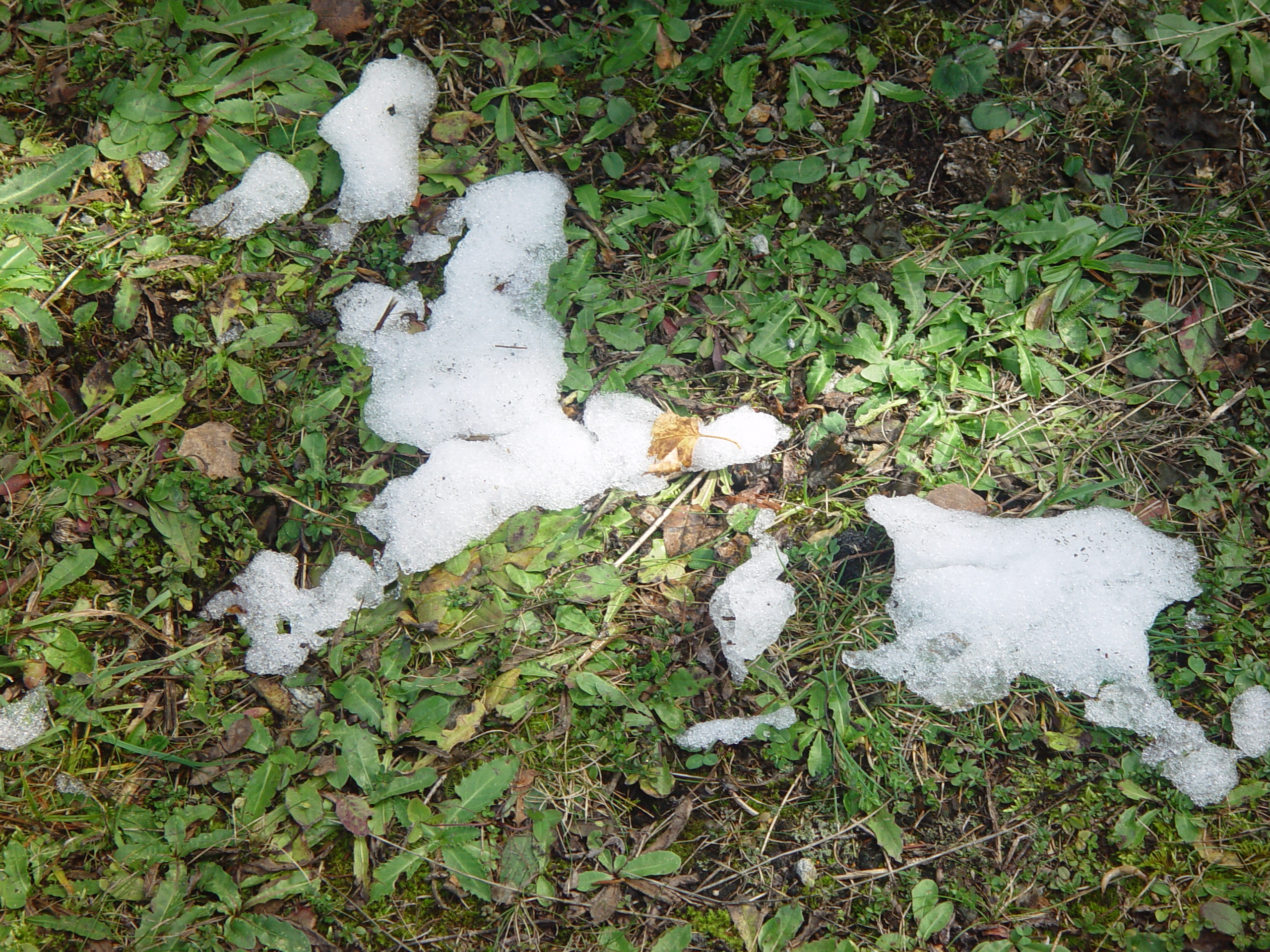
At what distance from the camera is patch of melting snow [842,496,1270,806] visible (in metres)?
2.11

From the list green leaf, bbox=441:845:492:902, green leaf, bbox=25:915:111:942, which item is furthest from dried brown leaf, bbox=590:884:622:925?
green leaf, bbox=25:915:111:942

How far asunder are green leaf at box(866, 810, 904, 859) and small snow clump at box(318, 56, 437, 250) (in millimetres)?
2210

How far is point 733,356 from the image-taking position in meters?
2.23

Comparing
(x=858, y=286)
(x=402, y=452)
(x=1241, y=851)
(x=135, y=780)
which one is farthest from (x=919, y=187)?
(x=135, y=780)

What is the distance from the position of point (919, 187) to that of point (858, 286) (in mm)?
363

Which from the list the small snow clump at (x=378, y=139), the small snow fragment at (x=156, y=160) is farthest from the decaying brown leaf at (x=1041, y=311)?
the small snow fragment at (x=156, y=160)

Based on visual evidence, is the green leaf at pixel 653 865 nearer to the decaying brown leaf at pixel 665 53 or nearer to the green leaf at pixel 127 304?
the green leaf at pixel 127 304

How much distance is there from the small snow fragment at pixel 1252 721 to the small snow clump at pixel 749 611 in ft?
4.12

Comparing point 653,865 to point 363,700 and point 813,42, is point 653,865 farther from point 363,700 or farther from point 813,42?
point 813,42

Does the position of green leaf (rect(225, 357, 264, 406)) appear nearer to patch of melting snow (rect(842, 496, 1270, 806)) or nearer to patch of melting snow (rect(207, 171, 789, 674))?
patch of melting snow (rect(207, 171, 789, 674))

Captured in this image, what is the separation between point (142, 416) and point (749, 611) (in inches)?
71.4

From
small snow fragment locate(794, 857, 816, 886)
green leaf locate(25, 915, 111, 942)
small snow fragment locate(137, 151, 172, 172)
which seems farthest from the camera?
small snow fragment locate(137, 151, 172, 172)

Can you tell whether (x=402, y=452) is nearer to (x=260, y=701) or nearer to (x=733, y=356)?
(x=260, y=701)

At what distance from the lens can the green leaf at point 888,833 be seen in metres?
2.06
